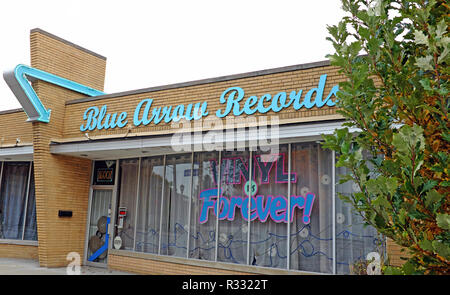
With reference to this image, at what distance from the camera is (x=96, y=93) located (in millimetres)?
12320

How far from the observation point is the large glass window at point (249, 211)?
773cm

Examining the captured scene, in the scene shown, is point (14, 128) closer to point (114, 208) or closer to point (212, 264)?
point (114, 208)

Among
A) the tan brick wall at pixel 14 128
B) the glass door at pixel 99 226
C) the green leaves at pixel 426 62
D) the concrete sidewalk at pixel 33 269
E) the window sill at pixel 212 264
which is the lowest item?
the concrete sidewalk at pixel 33 269

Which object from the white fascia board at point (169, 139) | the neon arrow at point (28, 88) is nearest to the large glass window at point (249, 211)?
the white fascia board at point (169, 139)

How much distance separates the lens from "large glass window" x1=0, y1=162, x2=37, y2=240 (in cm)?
1274

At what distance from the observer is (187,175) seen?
988 cm

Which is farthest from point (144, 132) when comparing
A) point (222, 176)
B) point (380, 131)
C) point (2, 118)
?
point (380, 131)

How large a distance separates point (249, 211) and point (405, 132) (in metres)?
6.84

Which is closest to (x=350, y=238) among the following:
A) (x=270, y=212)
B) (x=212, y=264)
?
(x=270, y=212)

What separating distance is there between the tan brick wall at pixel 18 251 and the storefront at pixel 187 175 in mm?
45

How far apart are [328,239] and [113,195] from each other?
6379 mm

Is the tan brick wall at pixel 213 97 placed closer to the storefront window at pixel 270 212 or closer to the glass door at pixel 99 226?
the storefront window at pixel 270 212
